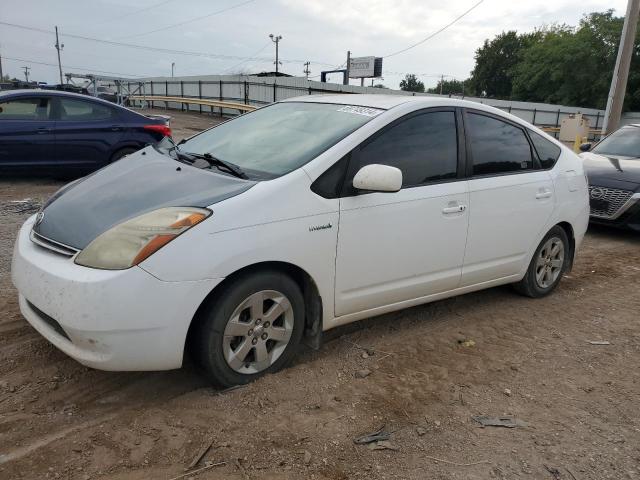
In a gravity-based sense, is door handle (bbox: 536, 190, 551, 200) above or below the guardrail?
below

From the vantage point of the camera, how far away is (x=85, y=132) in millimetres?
8367

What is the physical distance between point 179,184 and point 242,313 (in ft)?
2.71

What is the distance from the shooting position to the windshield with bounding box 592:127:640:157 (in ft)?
27.3

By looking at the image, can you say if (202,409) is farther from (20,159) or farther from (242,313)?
(20,159)

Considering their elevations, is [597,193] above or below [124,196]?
below

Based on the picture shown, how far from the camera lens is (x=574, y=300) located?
16.1 feet

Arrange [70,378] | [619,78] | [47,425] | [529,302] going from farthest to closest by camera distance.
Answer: [619,78]
[529,302]
[70,378]
[47,425]

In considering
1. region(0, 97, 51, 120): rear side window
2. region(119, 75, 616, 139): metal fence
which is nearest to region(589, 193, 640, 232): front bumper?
region(0, 97, 51, 120): rear side window

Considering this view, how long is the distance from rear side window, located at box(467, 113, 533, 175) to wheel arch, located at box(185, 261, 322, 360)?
1.65 m

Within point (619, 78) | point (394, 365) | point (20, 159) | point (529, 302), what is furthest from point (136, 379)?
point (619, 78)

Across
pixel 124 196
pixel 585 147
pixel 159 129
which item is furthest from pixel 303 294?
pixel 585 147

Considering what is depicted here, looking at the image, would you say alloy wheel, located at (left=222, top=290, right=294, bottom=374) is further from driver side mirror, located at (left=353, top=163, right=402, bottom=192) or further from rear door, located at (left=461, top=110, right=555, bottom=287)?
rear door, located at (left=461, top=110, right=555, bottom=287)

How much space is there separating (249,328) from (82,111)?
6.94 metres

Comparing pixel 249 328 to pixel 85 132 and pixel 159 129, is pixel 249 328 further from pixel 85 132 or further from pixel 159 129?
pixel 159 129
